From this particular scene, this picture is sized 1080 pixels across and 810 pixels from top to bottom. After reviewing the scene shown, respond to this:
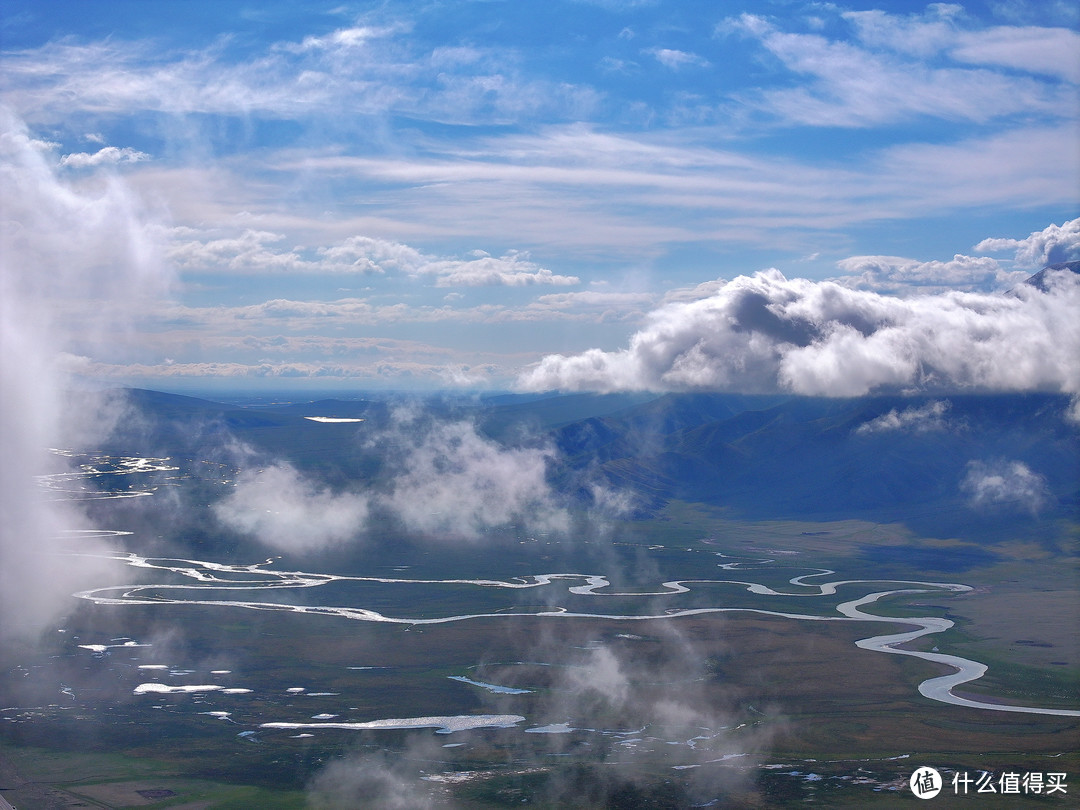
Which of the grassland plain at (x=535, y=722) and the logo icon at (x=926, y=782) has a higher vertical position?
the grassland plain at (x=535, y=722)

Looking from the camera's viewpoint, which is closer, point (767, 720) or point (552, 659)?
point (767, 720)

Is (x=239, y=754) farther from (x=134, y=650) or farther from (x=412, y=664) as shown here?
(x=134, y=650)

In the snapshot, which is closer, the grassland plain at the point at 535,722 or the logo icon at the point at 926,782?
the logo icon at the point at 926,782

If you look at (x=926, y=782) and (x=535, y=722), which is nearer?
(x=926, y=782)

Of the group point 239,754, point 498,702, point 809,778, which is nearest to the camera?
point 809,778

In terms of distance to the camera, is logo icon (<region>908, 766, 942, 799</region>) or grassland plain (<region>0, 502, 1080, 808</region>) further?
grassland plain (<region>0, 502, 1080, 808</region>)

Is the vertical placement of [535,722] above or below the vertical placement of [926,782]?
above

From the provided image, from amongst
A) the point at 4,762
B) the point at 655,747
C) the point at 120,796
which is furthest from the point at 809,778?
the point at 4,762

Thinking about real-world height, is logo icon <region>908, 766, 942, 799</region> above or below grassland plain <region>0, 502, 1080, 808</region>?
below
